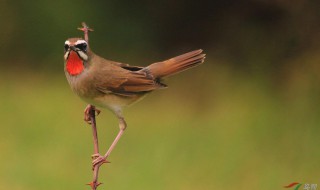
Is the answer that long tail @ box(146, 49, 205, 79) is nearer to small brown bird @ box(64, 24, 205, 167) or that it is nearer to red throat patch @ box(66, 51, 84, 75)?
small brown bird @ box(64, 24, 205, 167)

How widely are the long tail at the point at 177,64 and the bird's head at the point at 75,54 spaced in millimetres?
284

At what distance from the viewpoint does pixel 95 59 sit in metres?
2.08

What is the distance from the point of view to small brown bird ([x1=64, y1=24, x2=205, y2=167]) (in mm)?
2037

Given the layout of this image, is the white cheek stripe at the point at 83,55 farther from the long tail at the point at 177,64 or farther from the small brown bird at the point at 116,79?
the long tail at the point at 177,64

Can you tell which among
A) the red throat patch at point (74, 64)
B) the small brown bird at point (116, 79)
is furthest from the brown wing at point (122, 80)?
the red throat patch at point (74, 64)

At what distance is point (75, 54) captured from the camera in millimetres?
1863

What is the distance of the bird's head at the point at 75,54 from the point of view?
1738 mm

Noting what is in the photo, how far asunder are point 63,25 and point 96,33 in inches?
8.0

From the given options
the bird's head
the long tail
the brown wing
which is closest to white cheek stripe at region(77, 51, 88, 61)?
the bird's head

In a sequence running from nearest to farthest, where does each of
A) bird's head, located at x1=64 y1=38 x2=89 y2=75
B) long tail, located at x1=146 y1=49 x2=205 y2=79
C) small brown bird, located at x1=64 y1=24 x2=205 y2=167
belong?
bird's head, located at x1=64 y1=38 x2=89 y2=75 < small brown bird, located at x1=64 y1=24 x2=205 y2=167 < long tail, located at x1=146 y1=49 x2=205 y2=79

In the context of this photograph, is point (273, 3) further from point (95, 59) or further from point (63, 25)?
point (95, 59)

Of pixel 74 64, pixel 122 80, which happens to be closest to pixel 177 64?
pixel 122 80

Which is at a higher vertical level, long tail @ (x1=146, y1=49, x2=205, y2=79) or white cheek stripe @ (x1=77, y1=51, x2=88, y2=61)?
long tail @ (x1=146, y1=49, x2=205, y2=79)

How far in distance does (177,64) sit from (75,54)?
16.2 inches
